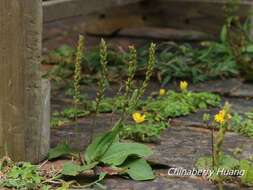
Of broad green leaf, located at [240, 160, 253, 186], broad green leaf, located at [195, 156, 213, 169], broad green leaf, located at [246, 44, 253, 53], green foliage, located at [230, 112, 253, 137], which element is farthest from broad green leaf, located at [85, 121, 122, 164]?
broad green leaf, located at [246, 44, 253, 53]

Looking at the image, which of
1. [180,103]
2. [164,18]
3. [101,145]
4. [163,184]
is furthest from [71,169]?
[164,18]

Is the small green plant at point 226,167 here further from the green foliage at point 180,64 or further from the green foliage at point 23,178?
the green foliage at point 180,64

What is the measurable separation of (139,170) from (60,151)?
1.17ft

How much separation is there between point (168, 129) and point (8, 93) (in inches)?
34.5

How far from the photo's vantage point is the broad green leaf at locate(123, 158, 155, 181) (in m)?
2.52

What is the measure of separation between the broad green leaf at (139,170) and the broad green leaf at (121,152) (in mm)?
30

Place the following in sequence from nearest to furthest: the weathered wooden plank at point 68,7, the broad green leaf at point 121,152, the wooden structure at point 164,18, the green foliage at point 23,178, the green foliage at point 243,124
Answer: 1. the green foliage at point 23,178
2. the broad green leaf at point 121,152
3. the green foliage at point 243,124
4. the weathered wooden plank at point 68,7
5. the wooden structure at point 164,18

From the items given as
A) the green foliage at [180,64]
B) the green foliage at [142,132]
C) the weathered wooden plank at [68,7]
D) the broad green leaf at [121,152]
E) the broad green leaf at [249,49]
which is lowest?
the broad green leaf at [121,152]

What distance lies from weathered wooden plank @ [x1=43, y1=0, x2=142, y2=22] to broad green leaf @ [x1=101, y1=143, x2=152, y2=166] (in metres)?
1.62

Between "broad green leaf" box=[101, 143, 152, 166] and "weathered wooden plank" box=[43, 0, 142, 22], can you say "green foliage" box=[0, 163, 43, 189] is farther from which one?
"weathered wooden plank" box=[43, 0, 142, 22]

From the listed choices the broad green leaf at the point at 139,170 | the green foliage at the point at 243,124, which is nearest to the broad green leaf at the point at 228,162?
the broad green leaf at the point at 139,170

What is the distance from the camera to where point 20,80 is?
2.61 metres

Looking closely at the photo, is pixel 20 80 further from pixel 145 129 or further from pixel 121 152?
pixel 145 129

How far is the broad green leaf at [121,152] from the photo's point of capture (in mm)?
2562
